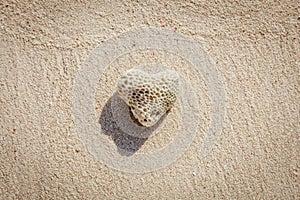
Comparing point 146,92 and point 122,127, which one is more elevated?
point 146,92

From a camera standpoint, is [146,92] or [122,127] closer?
[146,92]

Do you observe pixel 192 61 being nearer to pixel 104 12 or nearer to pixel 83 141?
pixel 104 12

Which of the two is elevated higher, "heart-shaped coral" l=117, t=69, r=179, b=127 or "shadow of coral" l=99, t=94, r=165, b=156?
"heart-shaped coral" l=117, t=69, r=179, b=127

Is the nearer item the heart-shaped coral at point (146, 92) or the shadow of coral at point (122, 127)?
the heart-shaped coral at point (146, 92)

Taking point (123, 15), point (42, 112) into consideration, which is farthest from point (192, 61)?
point (42, 112)

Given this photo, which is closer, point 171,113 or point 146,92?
point 146,92

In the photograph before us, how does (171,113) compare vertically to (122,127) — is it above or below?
above
